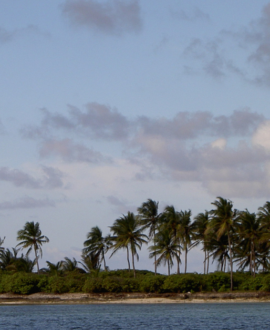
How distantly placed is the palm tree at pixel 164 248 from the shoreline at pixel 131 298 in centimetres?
731

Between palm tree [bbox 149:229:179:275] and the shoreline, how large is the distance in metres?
7.31

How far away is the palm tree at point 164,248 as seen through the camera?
75375 millimetres

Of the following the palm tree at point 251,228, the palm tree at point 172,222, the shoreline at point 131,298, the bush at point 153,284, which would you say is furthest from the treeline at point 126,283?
the palm tree at point 172,222

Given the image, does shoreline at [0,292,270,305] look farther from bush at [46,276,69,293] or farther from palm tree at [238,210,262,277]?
palm tree at [238,210,262,277]

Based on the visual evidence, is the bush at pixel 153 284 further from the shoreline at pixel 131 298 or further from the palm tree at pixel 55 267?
the palm tree at pixel 55 267

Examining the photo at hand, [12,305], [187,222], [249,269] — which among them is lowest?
[12,305]

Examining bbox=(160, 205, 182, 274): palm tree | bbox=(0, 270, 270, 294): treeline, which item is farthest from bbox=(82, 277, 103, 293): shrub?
bbox=(160, 205, 182, 274): palm tree

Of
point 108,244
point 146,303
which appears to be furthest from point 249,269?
point 108,244

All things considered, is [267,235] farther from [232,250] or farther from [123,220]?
[123,220]

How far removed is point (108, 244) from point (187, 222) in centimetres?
1489

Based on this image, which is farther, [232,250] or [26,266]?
[26,266]

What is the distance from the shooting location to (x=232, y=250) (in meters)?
74.8

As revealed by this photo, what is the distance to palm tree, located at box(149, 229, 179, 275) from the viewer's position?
75.4 meters

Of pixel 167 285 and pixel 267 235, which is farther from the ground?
pixel 267 235
